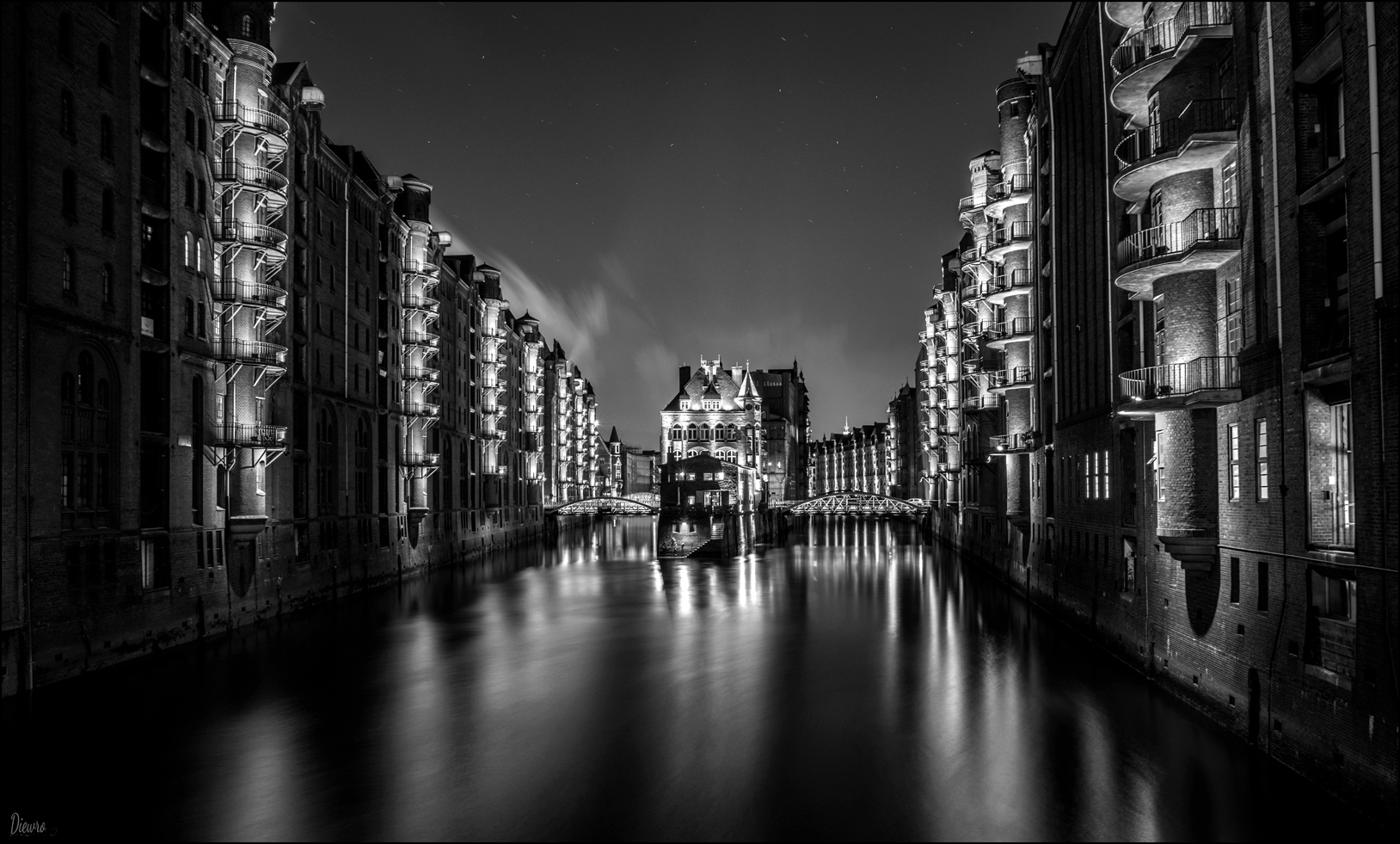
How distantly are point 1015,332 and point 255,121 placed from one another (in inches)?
1314

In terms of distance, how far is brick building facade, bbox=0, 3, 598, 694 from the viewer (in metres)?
25.3

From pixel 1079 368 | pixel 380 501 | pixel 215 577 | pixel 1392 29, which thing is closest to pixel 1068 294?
pixel 1079 368

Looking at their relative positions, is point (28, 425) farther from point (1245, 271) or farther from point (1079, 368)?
point (1079, 368)

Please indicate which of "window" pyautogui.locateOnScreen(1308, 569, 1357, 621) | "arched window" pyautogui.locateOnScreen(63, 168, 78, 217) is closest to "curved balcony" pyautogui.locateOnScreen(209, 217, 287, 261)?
"arched window" pyautogui.locateOnScreen(63, 168, 78, 217)

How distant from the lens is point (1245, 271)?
64.6 ft

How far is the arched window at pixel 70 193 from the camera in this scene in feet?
87.7

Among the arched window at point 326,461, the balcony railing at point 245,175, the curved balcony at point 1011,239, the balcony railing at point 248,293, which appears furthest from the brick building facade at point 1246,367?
the arched window at point 326,461

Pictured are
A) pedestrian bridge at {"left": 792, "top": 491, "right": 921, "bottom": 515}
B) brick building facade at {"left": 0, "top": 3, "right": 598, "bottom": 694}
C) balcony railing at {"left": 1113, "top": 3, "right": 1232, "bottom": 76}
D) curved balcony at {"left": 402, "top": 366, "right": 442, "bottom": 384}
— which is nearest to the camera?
balcony railing at {"left": 1113, "top": 3, "right": 1232, "bottom": 76}

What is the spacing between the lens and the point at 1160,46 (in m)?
22.8

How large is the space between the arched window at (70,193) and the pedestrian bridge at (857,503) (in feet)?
267

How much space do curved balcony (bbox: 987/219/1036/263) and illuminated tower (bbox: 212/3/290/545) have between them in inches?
1240

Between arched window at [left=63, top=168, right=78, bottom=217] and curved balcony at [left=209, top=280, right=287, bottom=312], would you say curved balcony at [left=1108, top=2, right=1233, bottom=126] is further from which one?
curved balcony at [left=209, top=280, right=287, bottom=312]

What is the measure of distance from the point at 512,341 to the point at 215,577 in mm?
59983

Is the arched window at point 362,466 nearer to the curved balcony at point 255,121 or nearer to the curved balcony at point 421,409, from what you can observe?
the curved balcony at point 421,409
